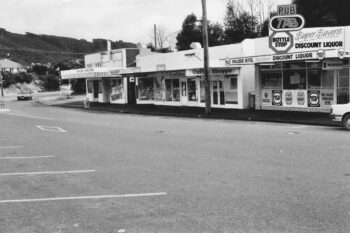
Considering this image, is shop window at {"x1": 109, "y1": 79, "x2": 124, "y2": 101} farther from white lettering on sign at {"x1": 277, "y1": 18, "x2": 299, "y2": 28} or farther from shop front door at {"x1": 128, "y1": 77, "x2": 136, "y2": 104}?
white lettering on sign at {"x1": 277, "y1": 18, "x2": 299, "y2": 28}

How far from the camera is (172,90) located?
37.8 m

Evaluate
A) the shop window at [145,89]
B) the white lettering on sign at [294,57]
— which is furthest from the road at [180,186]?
the shop window at [145,89]

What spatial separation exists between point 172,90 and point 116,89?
34.2 ft

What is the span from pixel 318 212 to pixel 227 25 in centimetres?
7018

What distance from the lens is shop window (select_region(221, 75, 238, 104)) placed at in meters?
30.8

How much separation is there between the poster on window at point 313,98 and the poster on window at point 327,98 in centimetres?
32

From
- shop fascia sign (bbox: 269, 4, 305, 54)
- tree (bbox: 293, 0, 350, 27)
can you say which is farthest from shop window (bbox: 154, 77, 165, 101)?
tree (bbox: 293, 0, 350, 27)

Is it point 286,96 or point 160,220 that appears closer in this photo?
point 160,220

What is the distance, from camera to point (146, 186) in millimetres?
8805

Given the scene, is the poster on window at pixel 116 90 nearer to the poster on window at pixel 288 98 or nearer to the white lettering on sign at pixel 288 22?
the poster on window at pixel 288 98

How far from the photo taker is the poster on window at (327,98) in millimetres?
24891

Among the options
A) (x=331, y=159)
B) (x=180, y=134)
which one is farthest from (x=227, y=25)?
(x=331, y=159)

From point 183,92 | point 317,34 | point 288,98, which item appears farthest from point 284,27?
point 183,92

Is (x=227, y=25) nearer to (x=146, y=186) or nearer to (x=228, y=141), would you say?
(x=228, y=141)
